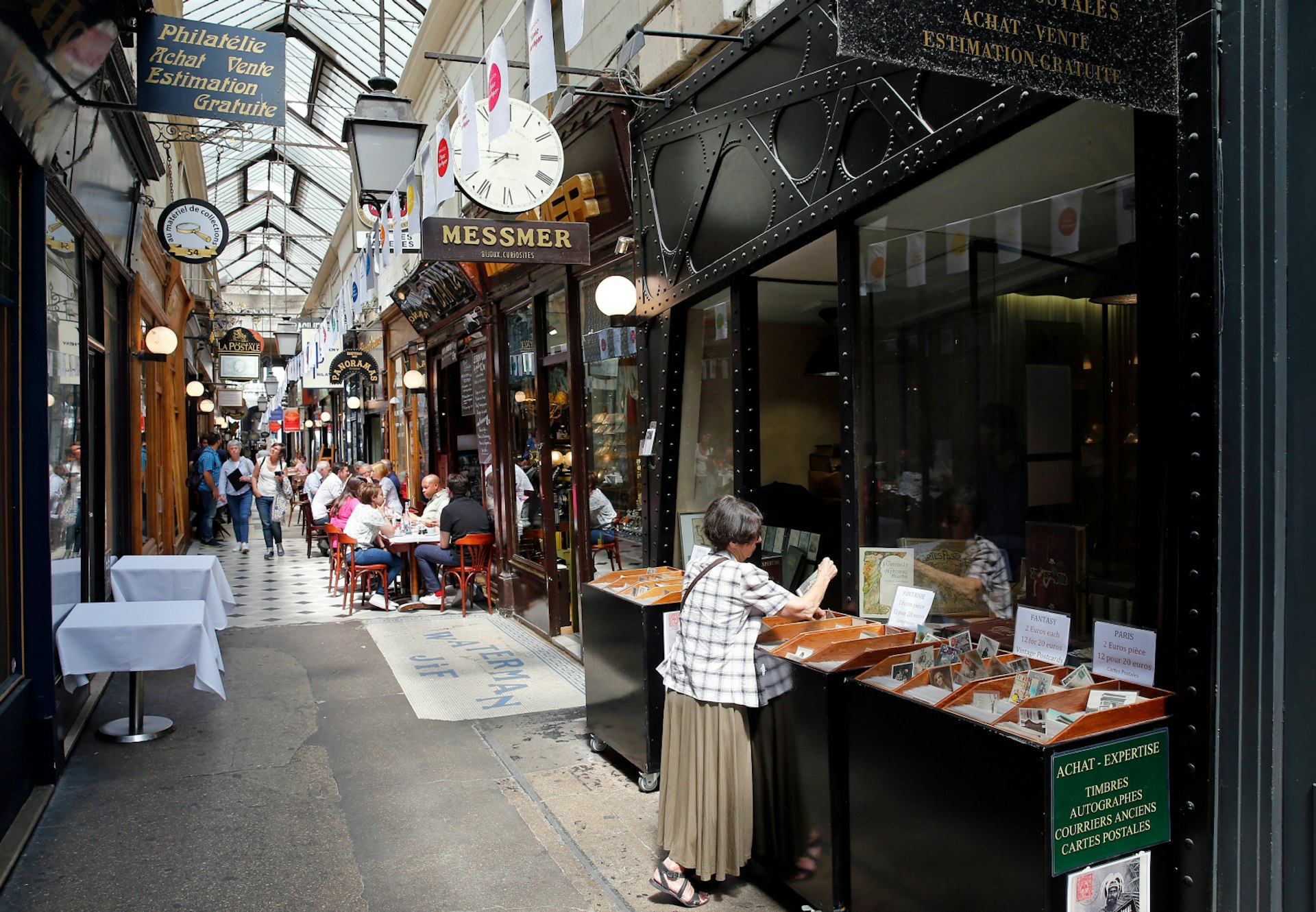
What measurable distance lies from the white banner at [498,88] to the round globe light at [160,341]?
7499mm

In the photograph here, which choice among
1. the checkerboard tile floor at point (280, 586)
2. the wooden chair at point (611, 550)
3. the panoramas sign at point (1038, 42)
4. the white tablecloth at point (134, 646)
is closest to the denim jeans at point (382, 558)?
the checkerboard tile floor at point (280, 586)

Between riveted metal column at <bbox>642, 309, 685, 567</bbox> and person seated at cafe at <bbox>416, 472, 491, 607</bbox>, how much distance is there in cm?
412

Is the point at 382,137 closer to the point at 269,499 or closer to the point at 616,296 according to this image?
the point at 616,296

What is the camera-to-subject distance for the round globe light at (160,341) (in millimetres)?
10750

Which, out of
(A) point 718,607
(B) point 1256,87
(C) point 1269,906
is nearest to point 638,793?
(A) point 718,607

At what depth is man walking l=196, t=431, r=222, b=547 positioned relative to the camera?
16.8m

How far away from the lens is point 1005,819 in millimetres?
2561

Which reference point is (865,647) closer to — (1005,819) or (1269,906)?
(1005,819)

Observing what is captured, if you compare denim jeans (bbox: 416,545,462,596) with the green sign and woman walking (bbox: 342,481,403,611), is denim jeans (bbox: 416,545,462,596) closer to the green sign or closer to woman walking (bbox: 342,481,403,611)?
woman walking (bbox: 342,481,403,611)

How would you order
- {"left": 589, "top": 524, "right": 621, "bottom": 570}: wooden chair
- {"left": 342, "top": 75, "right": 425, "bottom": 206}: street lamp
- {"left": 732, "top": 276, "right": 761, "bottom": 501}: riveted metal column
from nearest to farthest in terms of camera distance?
{"left": 732, "top": 276, "right": 761, "bottom": 501}: riveted metal column → {"left": 589, "top": 524, "right": 621, "bottom": 570}: wooden chair → {"left": 342, "top": 75, "right": 425, "bottom": 206}: street lamp

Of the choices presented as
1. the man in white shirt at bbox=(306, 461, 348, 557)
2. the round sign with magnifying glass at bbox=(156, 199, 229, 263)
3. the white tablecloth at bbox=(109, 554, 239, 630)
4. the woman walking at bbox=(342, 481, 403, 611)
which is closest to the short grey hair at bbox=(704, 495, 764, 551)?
the white tablecloth at bbox=(109, 554, 239, 630)

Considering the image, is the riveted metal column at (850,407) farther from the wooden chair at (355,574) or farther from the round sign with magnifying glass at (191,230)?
the round sign with magnifying glass at (191,230)

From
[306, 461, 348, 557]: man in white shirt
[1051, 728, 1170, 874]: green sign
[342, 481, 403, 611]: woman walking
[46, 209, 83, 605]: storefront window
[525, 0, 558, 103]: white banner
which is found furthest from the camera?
[306, 461, 348, 557]: man in white shirt

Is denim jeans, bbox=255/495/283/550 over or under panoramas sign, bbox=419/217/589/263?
under
